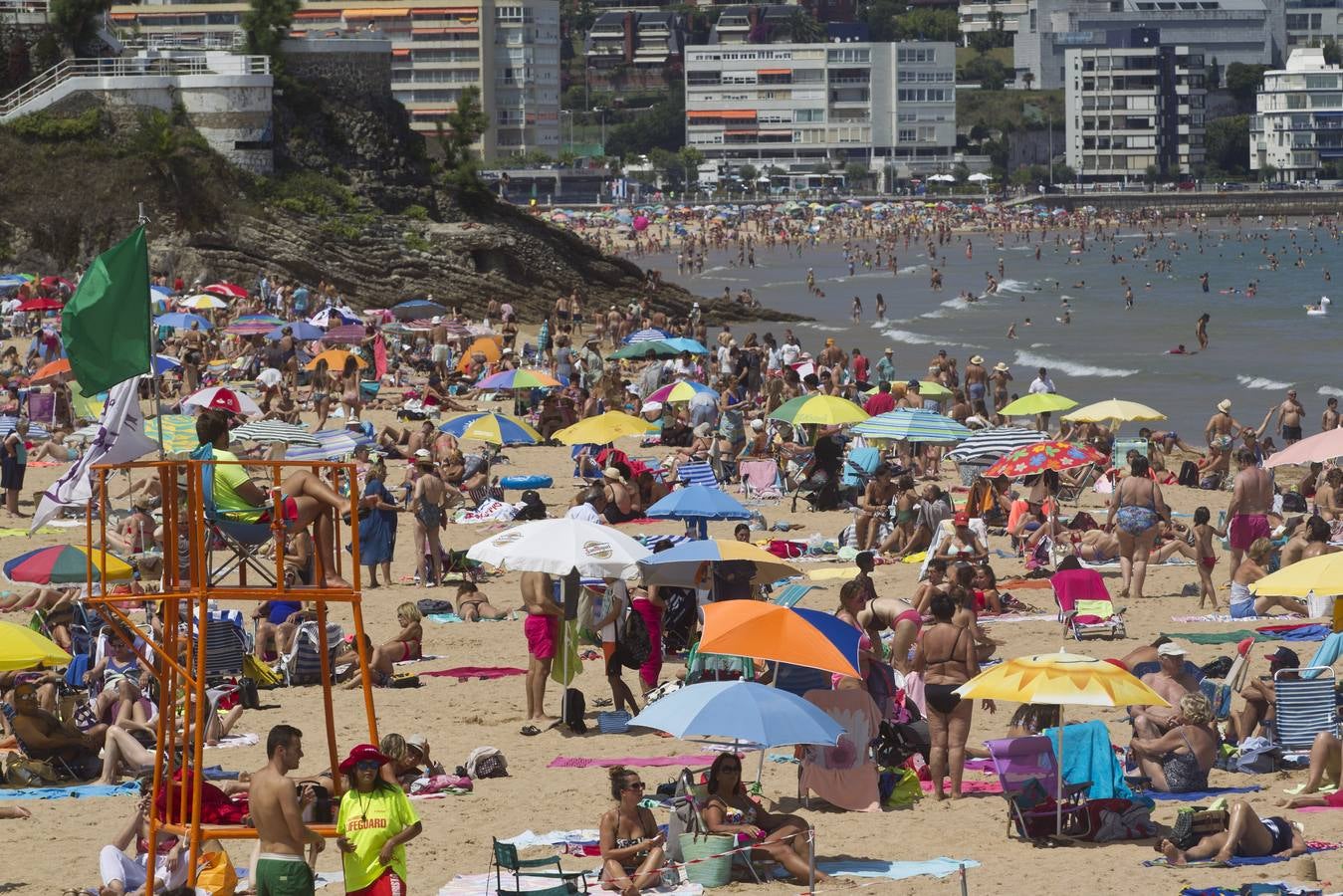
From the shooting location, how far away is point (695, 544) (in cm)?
1175

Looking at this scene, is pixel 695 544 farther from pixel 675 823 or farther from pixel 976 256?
pixel 976 256

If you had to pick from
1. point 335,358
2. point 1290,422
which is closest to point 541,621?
point 1290,422

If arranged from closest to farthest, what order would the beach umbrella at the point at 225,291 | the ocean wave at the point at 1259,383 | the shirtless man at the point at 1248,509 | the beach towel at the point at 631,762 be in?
the beach towel at the point at 631,762, the shirtless man at the point at 1248,509, the beach umbrella at the point at 225,291, the ocean wave at the point at 1259,383

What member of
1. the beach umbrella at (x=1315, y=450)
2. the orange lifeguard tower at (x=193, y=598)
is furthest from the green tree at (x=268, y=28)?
the orange lifeguard tower at (x=193, y=598)

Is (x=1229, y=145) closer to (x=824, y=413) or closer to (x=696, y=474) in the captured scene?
(x=824, y=413)

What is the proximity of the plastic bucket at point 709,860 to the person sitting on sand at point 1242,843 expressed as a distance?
1.91m

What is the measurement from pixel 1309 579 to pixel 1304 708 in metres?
0.88

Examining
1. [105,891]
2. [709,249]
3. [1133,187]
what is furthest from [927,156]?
[105,891]

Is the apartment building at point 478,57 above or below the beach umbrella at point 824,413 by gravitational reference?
above

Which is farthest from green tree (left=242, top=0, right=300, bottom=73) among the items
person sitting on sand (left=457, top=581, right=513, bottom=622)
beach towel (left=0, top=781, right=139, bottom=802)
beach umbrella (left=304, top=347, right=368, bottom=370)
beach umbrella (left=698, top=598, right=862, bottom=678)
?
beach umbrella (left=698, top=598, right=862, bottom=678)

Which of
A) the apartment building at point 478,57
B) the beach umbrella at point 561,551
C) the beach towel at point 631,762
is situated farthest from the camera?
the apartment building at point 478,57

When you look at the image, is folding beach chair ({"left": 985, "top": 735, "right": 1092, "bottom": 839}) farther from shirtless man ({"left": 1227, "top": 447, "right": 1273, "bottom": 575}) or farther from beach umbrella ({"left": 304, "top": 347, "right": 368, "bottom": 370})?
beach umbrella ({"left": 304, "top": 347, "right": 368, "bottom": 370})

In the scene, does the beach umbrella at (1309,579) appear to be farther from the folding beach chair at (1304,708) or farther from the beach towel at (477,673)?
the beach towel at (477,673)

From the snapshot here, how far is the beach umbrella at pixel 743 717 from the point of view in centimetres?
845
